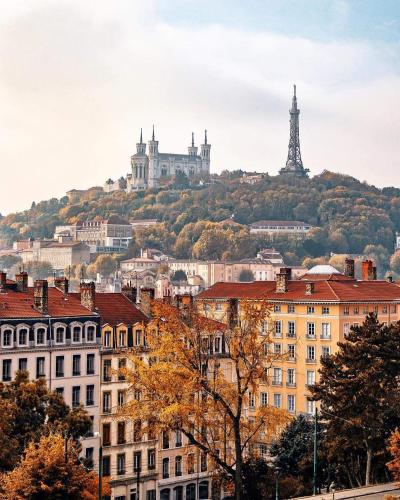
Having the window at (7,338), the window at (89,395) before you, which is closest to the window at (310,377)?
the window at (89,395)

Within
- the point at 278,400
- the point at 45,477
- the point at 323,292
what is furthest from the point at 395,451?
the point at 323,292

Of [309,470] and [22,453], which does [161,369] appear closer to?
[22,453]

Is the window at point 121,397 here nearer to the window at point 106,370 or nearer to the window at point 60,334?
the window at point 106,370

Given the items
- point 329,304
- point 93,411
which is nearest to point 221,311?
point 329,304

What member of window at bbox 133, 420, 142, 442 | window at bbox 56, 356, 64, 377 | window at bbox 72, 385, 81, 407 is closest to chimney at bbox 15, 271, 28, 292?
window at bbox 56, 356, 64, 377

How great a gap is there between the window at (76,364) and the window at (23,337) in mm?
3128

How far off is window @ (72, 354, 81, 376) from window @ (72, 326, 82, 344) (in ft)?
2.90

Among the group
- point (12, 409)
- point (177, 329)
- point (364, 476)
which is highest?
point (177, 329)

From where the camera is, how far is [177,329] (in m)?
42.6

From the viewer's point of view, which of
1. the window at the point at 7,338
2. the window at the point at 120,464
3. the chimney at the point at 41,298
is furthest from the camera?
the window at the point at 120,464

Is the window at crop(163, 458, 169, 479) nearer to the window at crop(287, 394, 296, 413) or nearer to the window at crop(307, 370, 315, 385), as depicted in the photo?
the window at crop(287, 394, 296, 413)

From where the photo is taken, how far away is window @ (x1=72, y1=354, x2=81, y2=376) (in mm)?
58656

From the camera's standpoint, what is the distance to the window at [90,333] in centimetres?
5997

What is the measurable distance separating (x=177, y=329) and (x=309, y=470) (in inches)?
550
